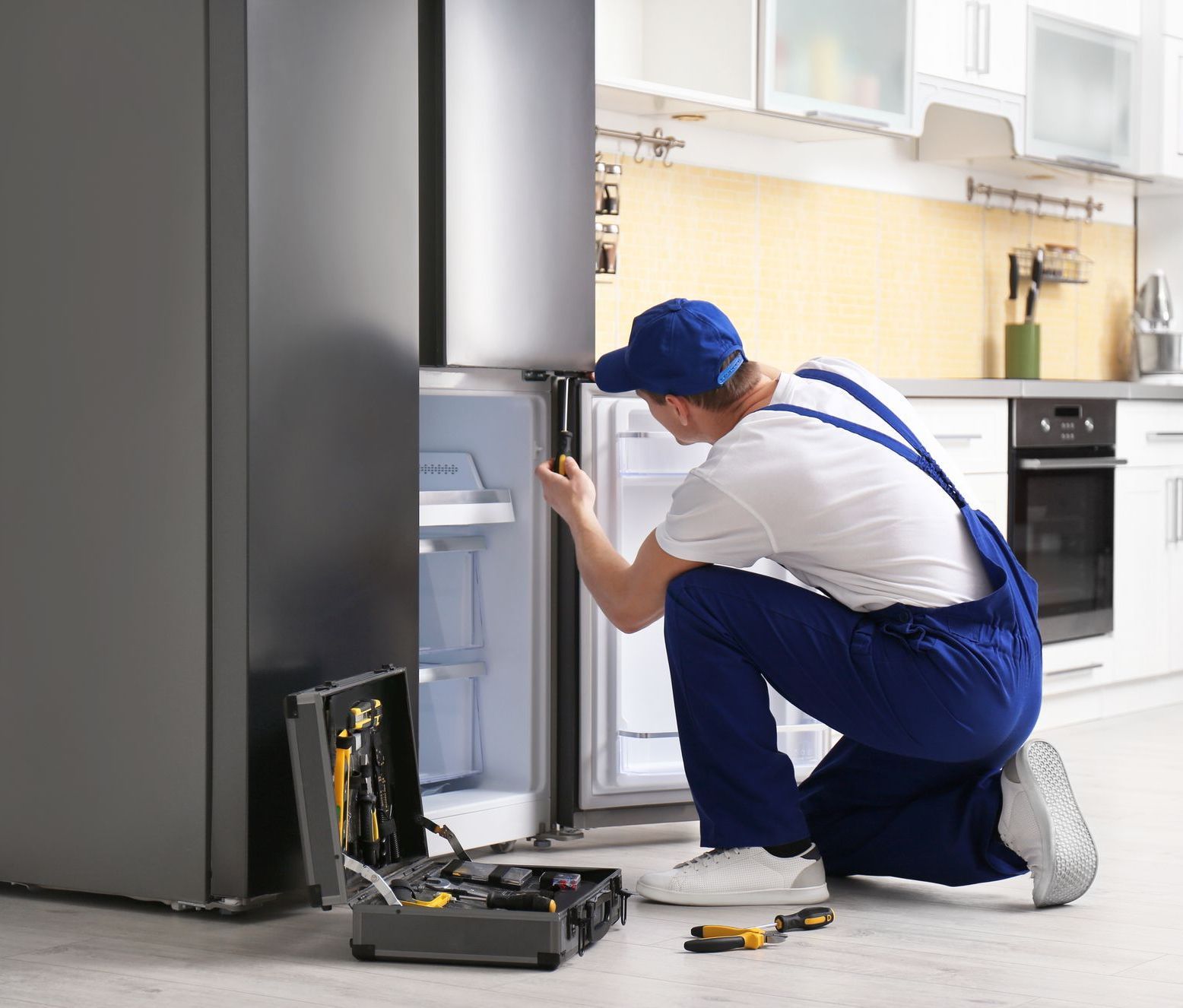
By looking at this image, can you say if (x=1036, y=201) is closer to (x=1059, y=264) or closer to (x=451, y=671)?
(x=1059, y=264)

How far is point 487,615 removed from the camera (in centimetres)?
322

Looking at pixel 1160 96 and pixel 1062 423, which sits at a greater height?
pixel 1160 96

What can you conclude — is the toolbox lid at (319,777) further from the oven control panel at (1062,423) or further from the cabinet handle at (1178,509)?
the cabinet handle at (1178,509)

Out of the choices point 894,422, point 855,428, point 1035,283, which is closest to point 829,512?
point 855,428

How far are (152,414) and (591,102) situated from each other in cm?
109

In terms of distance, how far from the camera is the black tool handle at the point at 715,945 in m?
2.42

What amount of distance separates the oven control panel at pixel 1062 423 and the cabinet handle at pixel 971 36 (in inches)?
38.9

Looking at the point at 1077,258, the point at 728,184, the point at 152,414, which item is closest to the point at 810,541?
the point at 152,414

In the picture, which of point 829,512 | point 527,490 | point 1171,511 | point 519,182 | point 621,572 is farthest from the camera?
point 1171,511

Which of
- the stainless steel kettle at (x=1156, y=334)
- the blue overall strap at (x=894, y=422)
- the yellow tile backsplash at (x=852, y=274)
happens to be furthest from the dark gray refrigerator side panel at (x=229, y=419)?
the stainless steel kettle at (x=1156, y=334)

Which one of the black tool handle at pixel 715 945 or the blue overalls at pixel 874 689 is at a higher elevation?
the blue overalls at pixel 874 689

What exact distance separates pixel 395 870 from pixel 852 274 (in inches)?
117

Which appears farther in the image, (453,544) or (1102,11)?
(1102,11)

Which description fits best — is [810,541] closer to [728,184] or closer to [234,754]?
[234,754]
